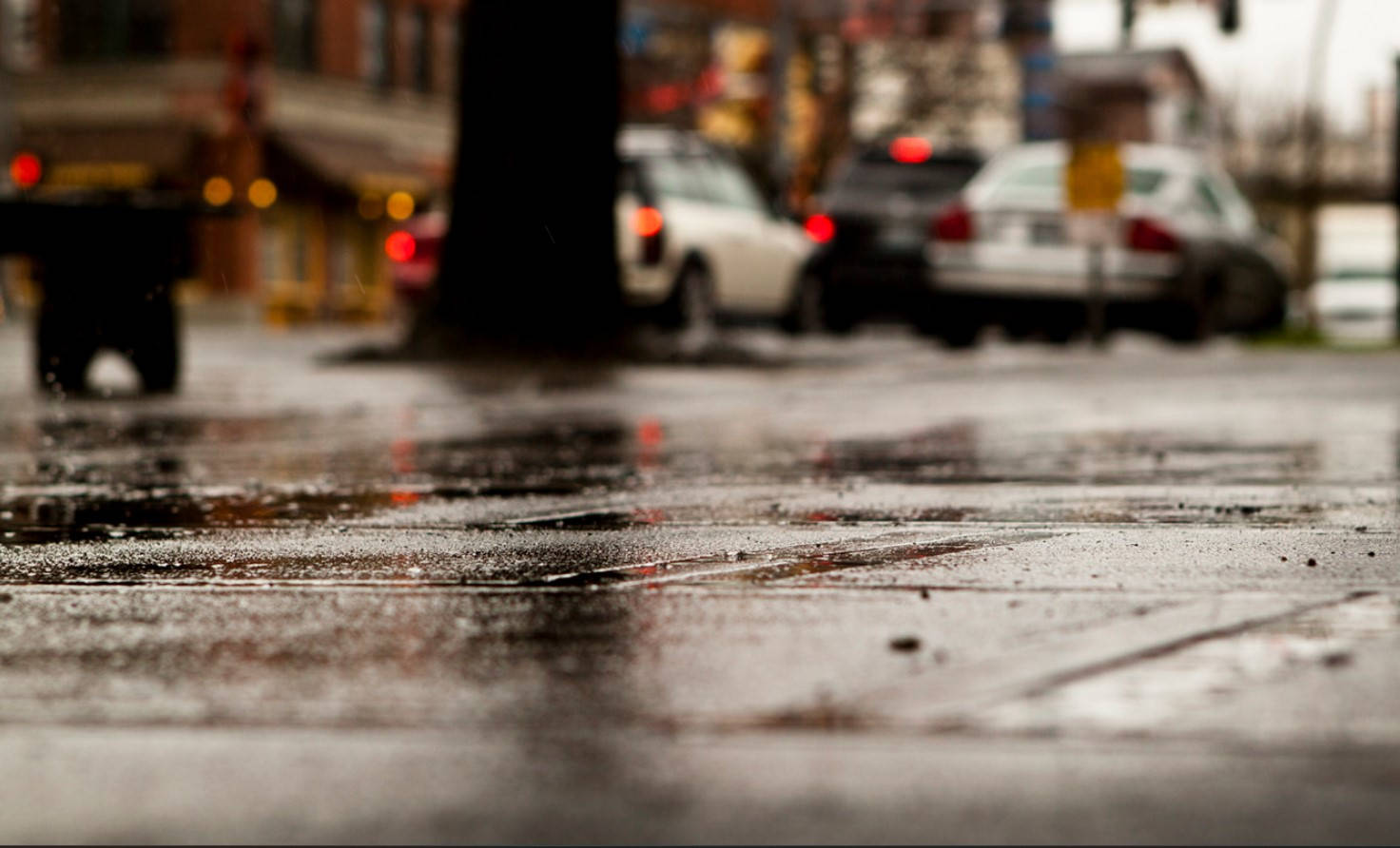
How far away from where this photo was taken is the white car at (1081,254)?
2103 centimetres

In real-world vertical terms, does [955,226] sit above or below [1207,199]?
below

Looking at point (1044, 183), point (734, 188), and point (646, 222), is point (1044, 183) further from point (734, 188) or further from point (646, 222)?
point (646, 222)

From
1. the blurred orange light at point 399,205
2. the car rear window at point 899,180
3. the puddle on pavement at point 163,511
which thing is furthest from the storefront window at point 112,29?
the puddle on pavement at point 163,511

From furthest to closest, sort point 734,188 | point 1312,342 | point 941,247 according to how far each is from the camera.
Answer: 1. point 1312,342
2. point 734,188
3. point 941,247

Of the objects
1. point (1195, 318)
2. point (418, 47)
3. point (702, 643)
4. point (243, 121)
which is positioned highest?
point (418, 47)

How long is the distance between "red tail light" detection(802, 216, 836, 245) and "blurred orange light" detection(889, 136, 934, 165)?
3.65ft

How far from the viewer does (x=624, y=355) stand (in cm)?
1889

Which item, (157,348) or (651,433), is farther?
(157,348)

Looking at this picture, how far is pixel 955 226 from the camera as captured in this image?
2102 cm

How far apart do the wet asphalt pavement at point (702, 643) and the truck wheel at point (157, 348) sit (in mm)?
4322

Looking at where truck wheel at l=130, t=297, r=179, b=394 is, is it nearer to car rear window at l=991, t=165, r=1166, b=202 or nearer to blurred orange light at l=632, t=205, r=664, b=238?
blurred orange light at l=632, t=205, r=664, b=238

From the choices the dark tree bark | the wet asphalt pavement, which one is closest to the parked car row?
the dark tree bark

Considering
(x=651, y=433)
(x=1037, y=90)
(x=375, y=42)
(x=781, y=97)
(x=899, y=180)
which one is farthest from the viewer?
(x=1037, y=90)

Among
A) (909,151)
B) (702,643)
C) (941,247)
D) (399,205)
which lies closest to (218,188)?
(399,205)
